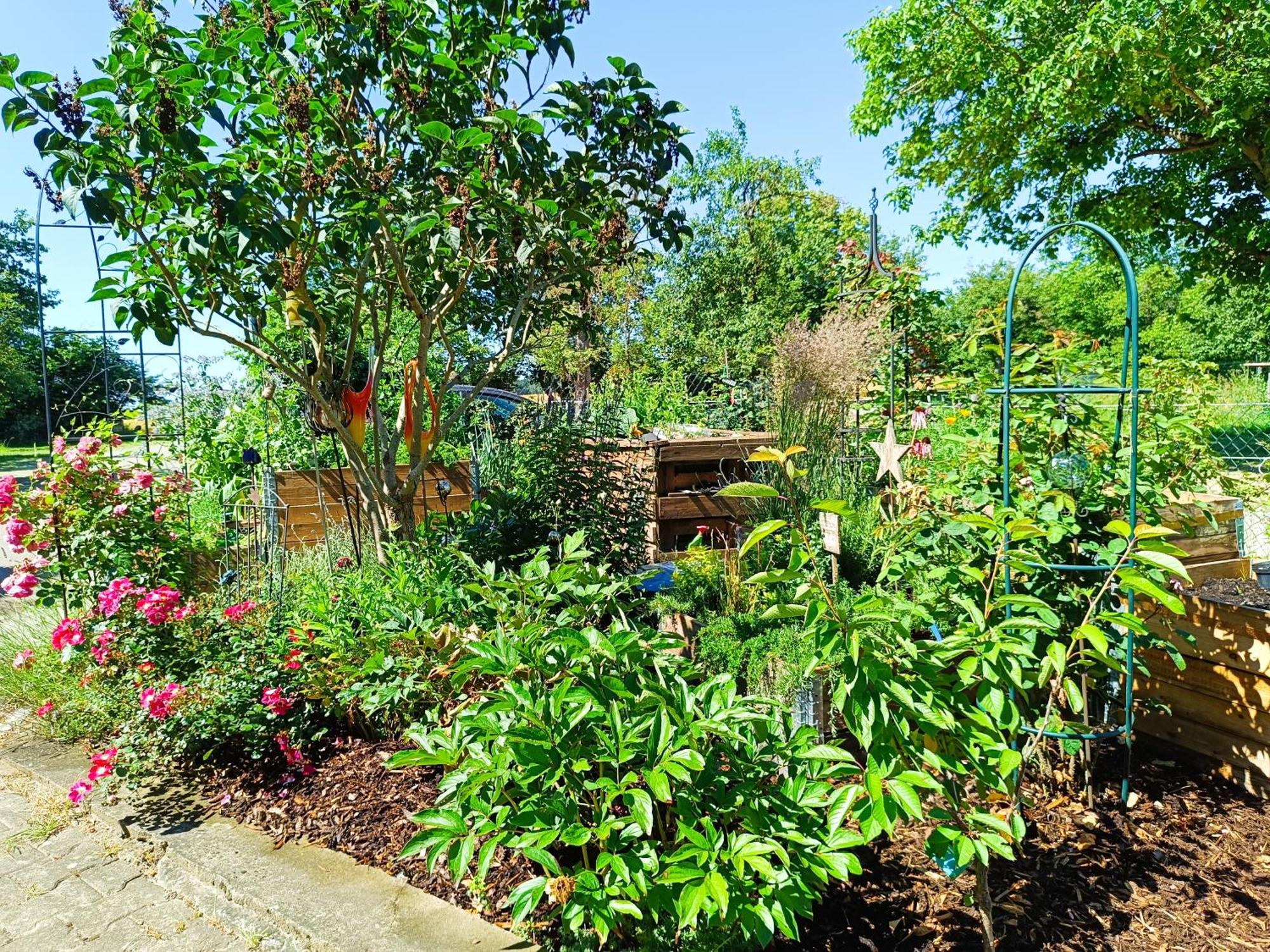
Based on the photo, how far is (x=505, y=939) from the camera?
1829mm

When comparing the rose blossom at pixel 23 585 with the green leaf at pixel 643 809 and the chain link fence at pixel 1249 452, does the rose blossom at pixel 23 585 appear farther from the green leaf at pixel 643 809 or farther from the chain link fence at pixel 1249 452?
the chain link fence at pixel 1249 452

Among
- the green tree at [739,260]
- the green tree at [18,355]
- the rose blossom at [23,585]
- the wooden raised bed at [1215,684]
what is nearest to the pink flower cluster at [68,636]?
the rose blossom at [23,585]

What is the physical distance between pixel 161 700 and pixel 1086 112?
11313mm

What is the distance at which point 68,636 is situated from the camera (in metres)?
3.10

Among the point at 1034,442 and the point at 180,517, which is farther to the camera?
the point at 180,517

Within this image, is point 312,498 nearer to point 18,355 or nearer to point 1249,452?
point 1249,452

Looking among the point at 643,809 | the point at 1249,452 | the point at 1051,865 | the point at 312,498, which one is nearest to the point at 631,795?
the point at 643,809

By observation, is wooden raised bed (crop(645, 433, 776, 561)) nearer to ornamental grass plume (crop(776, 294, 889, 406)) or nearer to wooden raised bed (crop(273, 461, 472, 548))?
ornamental grass plume (crop(776, 294, 889, 406))

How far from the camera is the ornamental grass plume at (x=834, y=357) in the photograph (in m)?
5.11

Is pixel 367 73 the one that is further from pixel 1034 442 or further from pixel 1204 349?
pixel 1204 349

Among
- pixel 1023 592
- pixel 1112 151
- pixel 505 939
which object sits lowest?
pixel 505 939

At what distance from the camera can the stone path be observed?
2.11 m

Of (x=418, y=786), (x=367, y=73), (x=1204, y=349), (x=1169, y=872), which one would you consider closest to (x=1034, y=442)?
(x=1169, y=872)

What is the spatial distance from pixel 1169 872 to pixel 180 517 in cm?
439
